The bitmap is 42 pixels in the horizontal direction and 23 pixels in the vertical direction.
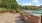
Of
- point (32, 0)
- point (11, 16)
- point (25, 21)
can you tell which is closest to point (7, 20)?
point (11, 16)

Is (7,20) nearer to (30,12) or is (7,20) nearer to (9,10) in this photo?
(9,10)

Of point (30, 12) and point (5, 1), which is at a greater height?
point (5, 1)

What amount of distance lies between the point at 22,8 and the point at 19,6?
2.9 inches

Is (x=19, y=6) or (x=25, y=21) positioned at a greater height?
(x=19, y=6)

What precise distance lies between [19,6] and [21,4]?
0.21 ft

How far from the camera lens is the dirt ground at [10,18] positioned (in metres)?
2.02

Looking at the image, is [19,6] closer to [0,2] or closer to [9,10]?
[9,10]

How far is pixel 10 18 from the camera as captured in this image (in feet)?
6.71

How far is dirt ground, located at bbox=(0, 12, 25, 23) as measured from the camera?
2020 mm

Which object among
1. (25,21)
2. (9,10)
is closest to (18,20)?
(25,21)

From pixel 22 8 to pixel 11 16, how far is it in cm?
28

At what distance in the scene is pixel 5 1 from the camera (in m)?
2.09

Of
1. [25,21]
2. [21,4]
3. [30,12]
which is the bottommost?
[25,21]

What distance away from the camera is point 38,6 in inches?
83.2
